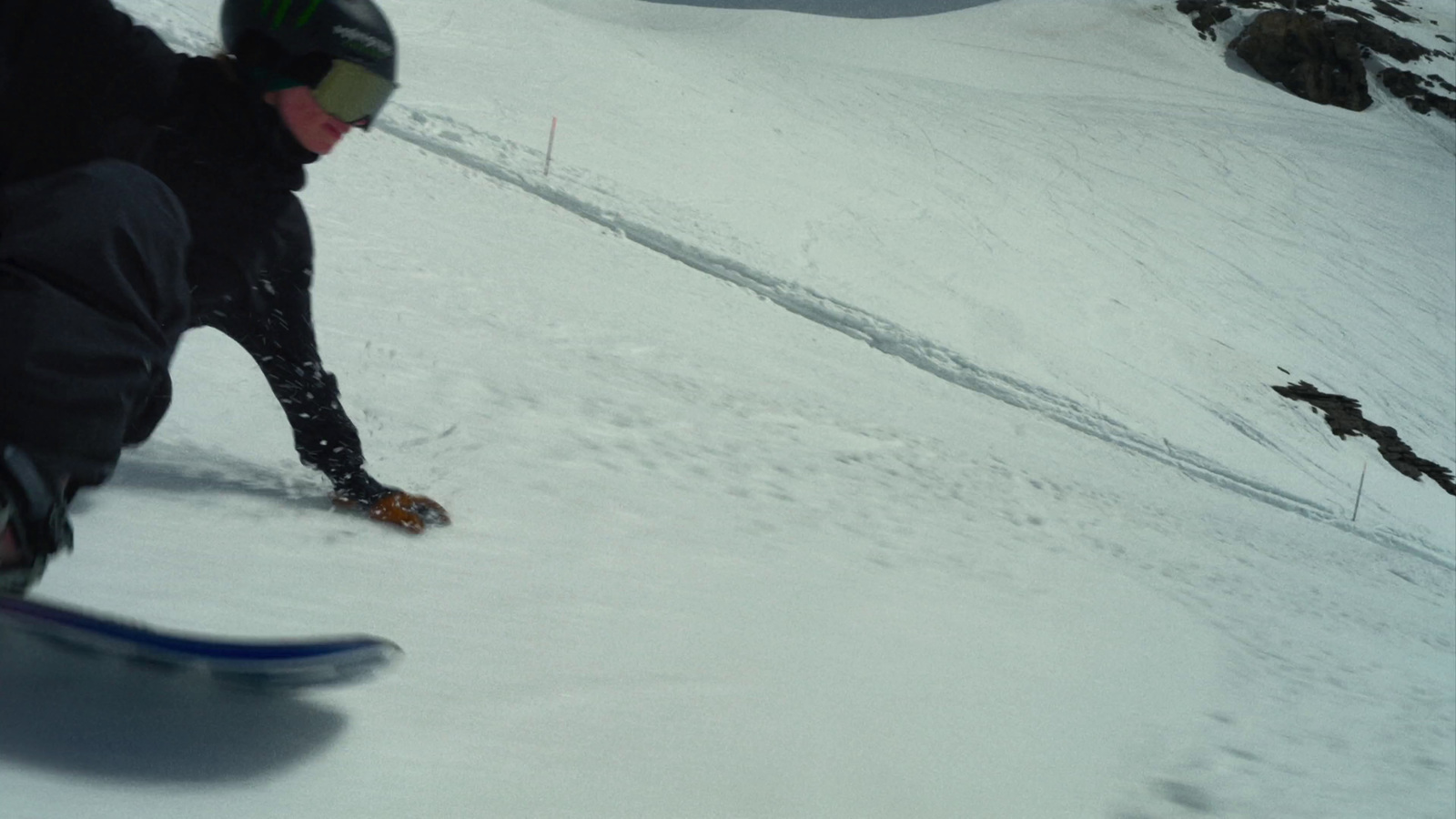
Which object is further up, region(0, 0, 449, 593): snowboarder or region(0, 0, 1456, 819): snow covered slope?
region(0, 0, 449, 593): snowboarder

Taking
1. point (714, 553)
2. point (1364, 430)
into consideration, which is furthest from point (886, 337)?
point (1364, 430)

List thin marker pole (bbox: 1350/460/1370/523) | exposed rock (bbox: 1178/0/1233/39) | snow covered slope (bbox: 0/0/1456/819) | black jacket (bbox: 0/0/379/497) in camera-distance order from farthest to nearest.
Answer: exposed rock (bbox: 1178/0/1233/39) → thin marker pole (bbox: 1350/460/1370/523) → black jacket (bbox: 0/0/379/497) → snow covered slope (bbox: 0/0/1456/819)

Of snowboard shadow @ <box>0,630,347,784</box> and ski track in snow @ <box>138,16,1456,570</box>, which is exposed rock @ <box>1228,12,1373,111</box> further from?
Result: snowboard shadow @ <box>0,630,347,784</box>

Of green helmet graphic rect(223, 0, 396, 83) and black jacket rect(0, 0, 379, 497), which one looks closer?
black jacket rect(0, 0, 379, 497)

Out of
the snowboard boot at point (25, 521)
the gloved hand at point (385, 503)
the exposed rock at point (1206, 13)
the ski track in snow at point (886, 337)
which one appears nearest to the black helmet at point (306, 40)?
the gloved hand at point (385, 503)

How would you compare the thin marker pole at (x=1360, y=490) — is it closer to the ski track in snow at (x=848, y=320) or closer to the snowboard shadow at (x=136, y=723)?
the ski track in snow at (x=848, y=320)

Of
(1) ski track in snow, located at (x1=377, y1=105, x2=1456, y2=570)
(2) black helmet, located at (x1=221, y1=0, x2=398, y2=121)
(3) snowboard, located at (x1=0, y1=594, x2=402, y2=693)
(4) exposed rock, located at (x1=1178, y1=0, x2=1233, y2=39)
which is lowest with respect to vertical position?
(1) ski track in snow, located at (x1=377, y1=105, x2=1456, y2=570)

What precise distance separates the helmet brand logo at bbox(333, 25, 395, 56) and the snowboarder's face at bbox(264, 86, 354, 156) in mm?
144

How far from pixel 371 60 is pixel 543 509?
1371 mm

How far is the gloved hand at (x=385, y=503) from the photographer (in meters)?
2.62

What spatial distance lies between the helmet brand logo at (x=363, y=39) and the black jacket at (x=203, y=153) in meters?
0.22

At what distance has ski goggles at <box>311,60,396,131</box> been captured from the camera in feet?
7.38

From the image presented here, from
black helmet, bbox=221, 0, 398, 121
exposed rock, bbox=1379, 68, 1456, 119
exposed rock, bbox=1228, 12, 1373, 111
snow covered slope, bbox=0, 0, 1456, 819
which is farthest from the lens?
exposed rock, bbox=1228, 12, 1373, 111

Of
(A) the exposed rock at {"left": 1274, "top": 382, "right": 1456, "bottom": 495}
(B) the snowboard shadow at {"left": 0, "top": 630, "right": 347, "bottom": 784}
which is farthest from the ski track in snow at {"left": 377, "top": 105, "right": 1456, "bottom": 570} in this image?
(B) the snowboard shadow at {"left": 0, "top": 630, "right": 347, "bottom": 784}
